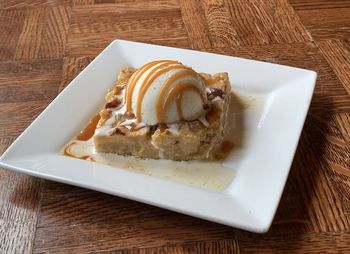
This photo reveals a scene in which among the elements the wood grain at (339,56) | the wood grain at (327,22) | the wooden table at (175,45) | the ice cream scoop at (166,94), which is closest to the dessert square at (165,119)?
the ice cream scoop at (166,94)

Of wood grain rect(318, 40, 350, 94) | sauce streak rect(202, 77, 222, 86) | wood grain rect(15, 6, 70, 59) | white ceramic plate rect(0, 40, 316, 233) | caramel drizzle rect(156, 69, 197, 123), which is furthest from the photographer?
wood grain rect(15, 6, 70, 59)

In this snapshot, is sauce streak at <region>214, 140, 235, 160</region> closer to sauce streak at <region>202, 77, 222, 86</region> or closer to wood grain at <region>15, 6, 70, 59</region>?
sauce streak at <region>202, 77, 222, 86</region>

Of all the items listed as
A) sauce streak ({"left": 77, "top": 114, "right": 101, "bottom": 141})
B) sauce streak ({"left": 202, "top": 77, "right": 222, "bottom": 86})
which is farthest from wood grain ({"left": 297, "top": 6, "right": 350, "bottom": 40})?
sauce streak ({"left": 77, "top": 114, "right": 101, "bottom": 141})

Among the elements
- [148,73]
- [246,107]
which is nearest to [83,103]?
[148,73]

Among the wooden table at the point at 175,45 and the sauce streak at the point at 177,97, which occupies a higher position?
the sauce streak at the point at 177,97

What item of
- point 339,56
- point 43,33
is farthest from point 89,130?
point 339,56

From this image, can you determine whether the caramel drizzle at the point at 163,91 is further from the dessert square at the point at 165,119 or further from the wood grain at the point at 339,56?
the wood grain at the point at 339,56
